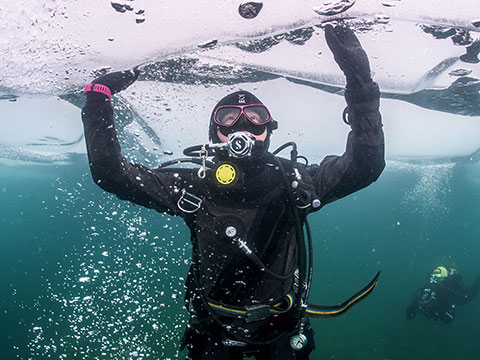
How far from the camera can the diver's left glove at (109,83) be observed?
344cm

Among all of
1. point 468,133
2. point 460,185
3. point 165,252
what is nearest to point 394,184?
point 460,185

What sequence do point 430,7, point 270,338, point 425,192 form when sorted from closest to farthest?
point 270,338 → point 430,7 → point 425,192

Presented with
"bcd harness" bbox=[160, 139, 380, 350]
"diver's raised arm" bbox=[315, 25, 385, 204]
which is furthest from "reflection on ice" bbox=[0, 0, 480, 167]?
"bcd harness" bbox=[160, 139, 380, 350]

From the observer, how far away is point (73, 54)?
5684mm

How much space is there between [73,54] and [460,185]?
3805cm

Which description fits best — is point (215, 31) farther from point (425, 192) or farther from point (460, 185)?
point (425, 192)

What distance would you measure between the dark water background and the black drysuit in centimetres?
322

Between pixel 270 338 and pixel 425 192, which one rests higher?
pixel 270 338

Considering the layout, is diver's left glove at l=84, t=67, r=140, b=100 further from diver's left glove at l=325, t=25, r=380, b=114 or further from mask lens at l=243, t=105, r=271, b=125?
diver's left glove at l=325, t=25, r=380, b=114

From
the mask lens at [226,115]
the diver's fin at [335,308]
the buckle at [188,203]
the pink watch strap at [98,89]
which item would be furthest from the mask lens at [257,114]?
the diver's fin at [335,308]

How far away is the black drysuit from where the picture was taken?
3059mm

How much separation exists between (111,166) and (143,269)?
5854 centimetres

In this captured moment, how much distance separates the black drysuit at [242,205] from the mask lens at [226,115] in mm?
668

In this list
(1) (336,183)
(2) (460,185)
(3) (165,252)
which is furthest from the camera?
(3) (165,252)
